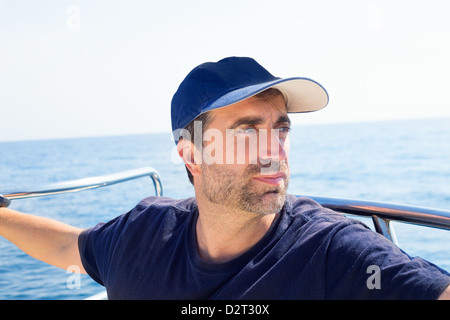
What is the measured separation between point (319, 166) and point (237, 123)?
2039 cm

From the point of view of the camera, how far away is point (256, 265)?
1192 mm

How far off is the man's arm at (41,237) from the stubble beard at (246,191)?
602mm

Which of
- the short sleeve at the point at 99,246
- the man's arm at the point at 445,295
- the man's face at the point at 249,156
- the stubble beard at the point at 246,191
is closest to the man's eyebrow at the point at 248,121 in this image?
the man's face at the point at 249,156

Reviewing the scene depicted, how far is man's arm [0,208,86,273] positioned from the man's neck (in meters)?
0.52

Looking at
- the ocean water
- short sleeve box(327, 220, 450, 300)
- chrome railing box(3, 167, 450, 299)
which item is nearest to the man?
short sleeve box(327, 220, 450, 300)

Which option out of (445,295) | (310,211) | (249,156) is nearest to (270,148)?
(249,156)

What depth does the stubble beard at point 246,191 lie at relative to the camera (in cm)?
126

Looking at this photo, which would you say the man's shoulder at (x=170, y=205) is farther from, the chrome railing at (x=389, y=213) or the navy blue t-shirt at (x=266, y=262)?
the chrome railing at (x=389, y=213)

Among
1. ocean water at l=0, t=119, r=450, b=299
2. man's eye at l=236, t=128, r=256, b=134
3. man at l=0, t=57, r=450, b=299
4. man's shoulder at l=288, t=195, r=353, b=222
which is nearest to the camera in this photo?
man at l=0, t=57, r=450, b=299

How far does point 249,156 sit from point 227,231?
0.23 meters

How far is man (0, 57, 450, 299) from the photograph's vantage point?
1076mm

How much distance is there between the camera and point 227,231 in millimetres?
1358

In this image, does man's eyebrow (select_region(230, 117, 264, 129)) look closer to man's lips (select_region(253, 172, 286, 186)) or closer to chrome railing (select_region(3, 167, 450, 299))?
man's lips (select_region(253, 172, 286, 186))
